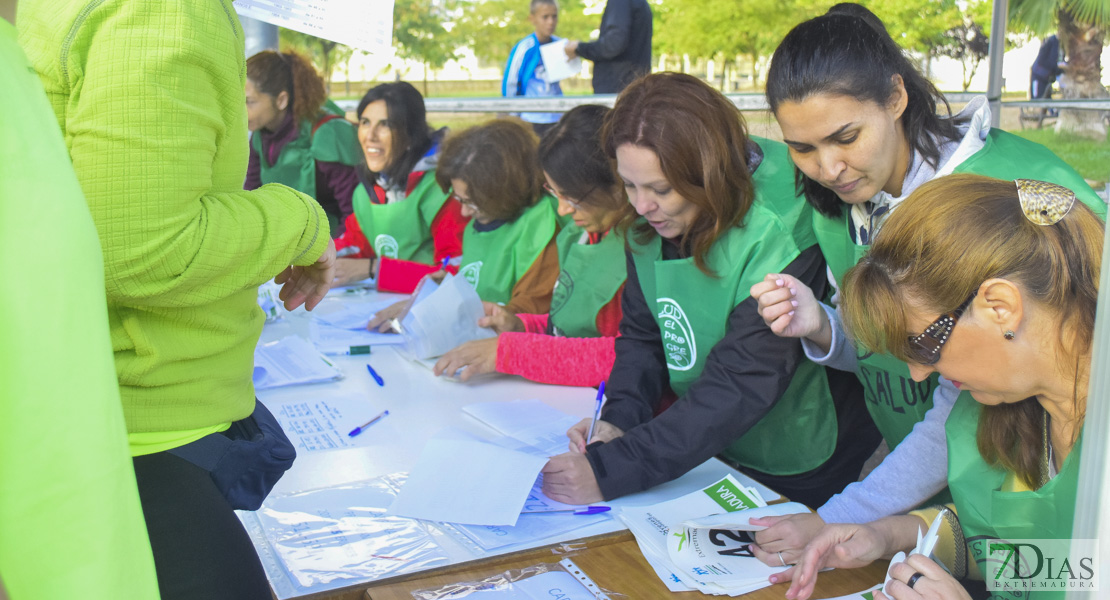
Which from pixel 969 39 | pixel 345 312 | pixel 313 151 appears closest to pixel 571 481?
pixel 345 312

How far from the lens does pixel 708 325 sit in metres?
1.70

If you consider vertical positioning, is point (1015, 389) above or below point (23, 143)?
below

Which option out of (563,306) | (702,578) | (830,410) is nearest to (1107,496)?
(702,578)

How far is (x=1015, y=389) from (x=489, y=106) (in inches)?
122

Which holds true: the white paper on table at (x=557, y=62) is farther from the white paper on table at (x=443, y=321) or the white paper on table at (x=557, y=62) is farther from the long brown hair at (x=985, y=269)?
the long brown hair at (x=985, y=269)

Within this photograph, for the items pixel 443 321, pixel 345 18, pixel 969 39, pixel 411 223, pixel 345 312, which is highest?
pixel 969 39

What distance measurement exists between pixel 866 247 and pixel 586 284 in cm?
95

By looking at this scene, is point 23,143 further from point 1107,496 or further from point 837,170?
point 837,170

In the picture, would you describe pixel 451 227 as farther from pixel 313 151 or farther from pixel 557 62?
pixel 557 62

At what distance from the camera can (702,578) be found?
3.97ft

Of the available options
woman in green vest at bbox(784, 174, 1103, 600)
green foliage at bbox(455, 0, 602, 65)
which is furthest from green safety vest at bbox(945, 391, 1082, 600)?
green foliage at bbox(455, 0, 602, 65)

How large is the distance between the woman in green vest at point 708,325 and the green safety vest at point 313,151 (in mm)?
2563

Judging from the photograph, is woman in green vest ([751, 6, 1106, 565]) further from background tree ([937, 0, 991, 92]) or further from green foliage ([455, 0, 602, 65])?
green foliage ([455, 0, 602, 65])

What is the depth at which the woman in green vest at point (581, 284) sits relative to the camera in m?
2.14
